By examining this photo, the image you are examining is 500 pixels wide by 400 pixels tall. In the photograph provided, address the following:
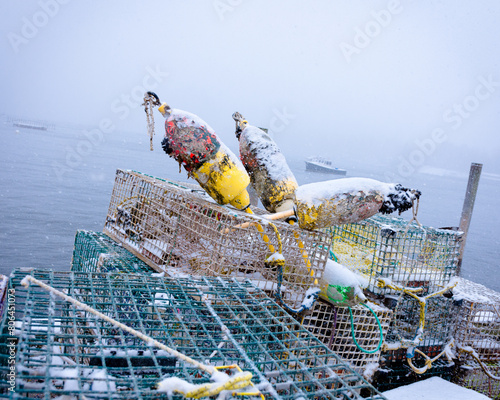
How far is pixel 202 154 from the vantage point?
299 centimetres

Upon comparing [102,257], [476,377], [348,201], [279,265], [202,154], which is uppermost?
[202,154]

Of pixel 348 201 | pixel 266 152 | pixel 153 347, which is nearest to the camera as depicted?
pixel 153 347

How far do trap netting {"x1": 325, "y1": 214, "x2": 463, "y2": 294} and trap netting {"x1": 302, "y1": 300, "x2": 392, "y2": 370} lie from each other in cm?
42

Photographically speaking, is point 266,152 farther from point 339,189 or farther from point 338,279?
point 338,279

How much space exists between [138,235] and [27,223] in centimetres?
1342

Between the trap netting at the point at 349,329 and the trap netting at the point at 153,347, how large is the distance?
2.96 ft

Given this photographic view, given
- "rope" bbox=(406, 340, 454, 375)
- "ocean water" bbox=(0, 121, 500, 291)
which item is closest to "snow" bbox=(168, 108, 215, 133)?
"rope" bbox=(406, 340, 454, 375)

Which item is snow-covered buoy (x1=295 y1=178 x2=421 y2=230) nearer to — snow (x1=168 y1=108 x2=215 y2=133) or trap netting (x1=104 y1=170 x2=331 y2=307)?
trap netting (x1=104 y1=170 x2=331 y2=307)

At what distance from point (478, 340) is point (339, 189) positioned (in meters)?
2.80

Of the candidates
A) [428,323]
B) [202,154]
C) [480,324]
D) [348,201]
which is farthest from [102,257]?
[480,324]

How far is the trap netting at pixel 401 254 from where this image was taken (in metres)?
3.82

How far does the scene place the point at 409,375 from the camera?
4223mm

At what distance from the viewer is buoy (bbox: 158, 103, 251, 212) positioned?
2.97m

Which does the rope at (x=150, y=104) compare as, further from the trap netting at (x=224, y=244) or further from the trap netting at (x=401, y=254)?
the trap netting at (x=401, y=254)
